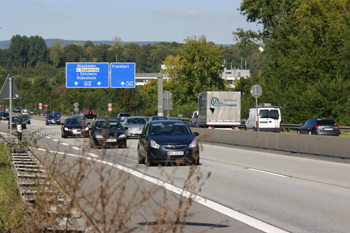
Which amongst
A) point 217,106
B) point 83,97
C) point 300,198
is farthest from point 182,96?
point 300,198

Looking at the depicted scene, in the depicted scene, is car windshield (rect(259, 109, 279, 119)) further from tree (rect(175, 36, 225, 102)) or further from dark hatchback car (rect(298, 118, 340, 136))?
tree (rect(175, 36, 225, 102))

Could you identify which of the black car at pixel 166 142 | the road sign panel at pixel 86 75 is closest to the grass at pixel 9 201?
the black car at pixel 166 142

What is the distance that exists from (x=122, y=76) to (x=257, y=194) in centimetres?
4079

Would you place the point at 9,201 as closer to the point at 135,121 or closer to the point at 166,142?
the point at 166,142

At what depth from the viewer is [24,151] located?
15727 millimetres

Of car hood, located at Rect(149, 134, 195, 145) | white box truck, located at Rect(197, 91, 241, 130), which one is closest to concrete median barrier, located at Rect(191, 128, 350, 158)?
car hood, located at Rect(149, 134, 195, 145)

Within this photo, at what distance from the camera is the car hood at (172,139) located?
16.2 metres

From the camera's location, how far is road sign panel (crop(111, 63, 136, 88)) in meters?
50.2

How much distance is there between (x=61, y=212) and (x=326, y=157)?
53.1ft

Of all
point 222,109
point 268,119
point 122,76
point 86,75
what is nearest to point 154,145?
point 222,109

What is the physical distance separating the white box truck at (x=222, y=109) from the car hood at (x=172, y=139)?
2052 cm

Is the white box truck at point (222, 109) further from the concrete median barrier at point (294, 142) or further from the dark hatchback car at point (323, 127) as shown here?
the concrete median barrier at point (294, 142)

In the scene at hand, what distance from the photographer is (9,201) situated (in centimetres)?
589

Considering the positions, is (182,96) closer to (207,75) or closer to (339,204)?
(207,75)
